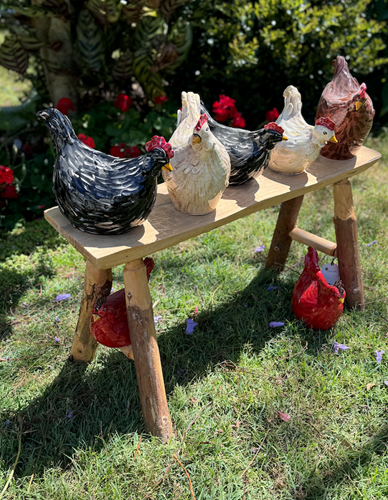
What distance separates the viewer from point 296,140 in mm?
1909

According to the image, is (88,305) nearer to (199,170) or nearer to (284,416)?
(199,170)

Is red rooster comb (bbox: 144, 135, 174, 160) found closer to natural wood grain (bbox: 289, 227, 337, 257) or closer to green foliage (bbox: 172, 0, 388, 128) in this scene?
Result: natural wood grain (bbox: 289, 227, 337, 257)

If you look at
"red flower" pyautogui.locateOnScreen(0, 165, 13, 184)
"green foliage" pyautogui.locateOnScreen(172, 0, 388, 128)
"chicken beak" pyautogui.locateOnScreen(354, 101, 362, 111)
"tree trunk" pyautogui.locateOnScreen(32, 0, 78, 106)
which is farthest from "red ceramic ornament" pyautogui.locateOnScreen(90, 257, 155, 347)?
"green foliage" pyautogui.locateOnScreen(172, 0, 388, 128)

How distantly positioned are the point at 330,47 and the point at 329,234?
182 cm

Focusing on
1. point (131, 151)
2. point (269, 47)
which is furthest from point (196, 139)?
point (269, 47)

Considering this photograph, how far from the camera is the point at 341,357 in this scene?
2252 mm

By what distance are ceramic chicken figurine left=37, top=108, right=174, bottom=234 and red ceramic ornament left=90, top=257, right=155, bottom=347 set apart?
38 cm

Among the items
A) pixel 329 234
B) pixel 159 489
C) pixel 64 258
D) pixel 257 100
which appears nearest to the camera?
pixel 159 489

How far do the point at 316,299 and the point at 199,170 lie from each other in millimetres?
1079

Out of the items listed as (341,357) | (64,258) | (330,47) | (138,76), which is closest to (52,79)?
(138,76)

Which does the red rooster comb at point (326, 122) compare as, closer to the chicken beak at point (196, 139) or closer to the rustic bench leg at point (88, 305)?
the chicken beak at point (196, 139)

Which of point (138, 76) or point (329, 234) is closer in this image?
point (329, 234)

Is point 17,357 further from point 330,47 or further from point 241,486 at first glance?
point 330,47

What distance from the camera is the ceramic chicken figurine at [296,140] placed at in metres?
1.90
